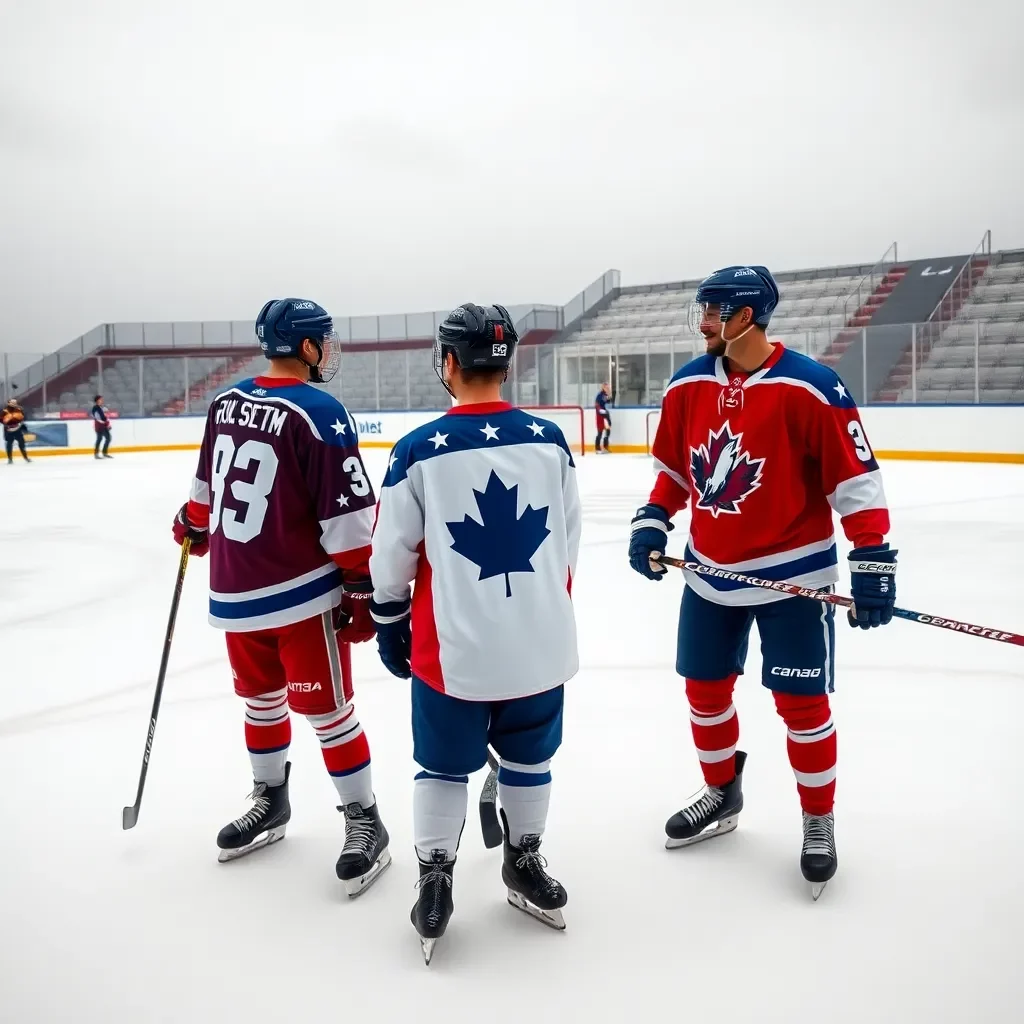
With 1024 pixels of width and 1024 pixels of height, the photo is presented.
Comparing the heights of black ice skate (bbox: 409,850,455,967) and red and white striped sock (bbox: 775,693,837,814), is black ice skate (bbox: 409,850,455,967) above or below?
below

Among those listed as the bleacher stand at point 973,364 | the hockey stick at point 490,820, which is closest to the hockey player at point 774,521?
the hockey stick at point 490,820

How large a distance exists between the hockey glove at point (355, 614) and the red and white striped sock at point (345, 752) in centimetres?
16

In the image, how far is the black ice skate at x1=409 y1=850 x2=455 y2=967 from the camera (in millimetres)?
1578

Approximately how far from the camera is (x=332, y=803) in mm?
2244

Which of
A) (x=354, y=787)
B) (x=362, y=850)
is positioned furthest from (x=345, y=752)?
(x=362, y=850)

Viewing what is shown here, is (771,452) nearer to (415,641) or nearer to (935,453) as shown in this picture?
(415,641)

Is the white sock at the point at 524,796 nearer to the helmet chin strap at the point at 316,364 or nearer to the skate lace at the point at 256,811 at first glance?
the skate lace at the point at 256,811

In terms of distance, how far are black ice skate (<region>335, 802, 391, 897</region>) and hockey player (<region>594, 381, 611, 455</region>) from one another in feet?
41.8

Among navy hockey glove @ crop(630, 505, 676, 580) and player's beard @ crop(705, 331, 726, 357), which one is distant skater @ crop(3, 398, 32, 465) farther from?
player's beard @ crop(705, 331, 726, 357)

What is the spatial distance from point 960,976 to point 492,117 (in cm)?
1988

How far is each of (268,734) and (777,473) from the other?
3.94ft

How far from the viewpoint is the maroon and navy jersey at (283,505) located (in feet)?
Answer: 5.90

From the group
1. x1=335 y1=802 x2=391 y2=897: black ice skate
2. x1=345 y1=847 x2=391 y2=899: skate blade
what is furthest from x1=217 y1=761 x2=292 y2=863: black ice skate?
x1=345 y1=847 x2=391 y2=899: skate blade

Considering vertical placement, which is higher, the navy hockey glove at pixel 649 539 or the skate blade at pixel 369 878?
the navy hockey glove at pixel 649 539
